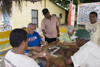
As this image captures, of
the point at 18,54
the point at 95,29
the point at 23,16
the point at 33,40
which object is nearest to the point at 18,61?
the point at 18,54

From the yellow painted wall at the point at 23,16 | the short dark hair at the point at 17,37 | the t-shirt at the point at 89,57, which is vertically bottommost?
the t-shirt at the point at 89,57

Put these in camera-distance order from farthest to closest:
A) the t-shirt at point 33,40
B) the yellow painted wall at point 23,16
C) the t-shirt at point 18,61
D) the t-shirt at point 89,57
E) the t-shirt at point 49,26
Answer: the yellow painted wall at point 23,16
the t-shirt at point 49,26
the t-shirt at point 33,40
the t-shirt at point 89,57
the t-shirt at point 18,61

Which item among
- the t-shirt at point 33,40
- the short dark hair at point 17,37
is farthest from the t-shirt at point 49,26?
the short dark hair at point 17,37

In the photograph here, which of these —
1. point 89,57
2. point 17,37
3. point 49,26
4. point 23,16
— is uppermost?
point 23,16

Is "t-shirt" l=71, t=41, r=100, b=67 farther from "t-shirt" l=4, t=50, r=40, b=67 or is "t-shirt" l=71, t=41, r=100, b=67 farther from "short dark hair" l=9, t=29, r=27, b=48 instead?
"short dark hair" l=9, t=29, r=27, b=48

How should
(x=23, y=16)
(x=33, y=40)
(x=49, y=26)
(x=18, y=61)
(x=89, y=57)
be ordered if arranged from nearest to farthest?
(x=18, y=61)
(x=89, y=57)
(x=33, y=40)
(x=49, y=26)
(x=23, y=16)

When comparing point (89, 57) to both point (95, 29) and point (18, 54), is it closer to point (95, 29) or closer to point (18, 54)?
point (18, 54)

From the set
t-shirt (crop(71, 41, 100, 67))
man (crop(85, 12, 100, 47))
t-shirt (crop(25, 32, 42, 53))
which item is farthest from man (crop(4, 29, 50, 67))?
man (crop(85, 12, 100, 47))

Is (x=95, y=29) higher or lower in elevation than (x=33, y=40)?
higher

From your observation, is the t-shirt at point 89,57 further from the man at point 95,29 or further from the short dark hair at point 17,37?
the man at point 95,29

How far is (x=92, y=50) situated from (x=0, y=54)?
366cm

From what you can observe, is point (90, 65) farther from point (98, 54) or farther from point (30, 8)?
point (30, 8)

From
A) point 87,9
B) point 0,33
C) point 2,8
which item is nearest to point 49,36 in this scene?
point 2,8

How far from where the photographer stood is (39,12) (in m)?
10.5
